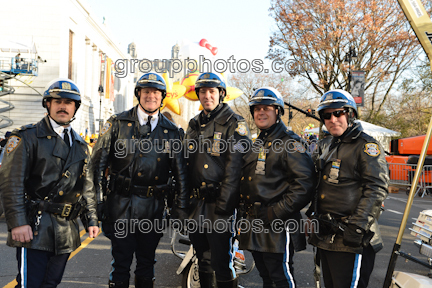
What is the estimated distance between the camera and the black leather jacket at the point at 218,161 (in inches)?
144

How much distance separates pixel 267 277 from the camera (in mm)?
3371

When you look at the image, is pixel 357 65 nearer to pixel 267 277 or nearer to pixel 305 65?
pixel 305 65

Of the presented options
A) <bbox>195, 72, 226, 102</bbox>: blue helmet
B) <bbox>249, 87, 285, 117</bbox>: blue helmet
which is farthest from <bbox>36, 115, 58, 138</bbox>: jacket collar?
<bbox>249, 87, 285, 117</bbox>: blue helmet

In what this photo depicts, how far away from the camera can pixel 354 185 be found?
301 cm

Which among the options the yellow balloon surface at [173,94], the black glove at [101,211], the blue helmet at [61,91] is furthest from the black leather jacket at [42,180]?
the yellow balloon surface at [173,94]

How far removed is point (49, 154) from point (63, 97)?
0.50 metres

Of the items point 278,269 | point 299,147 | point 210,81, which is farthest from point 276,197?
point 210,81

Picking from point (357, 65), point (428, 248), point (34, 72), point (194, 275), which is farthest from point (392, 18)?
point (34, 72)

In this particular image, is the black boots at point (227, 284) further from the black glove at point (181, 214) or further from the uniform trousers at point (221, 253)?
the black glove at point (181, 214)

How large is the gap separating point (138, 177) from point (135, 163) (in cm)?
15

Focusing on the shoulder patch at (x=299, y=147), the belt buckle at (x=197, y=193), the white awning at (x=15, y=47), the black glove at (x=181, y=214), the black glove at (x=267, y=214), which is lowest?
the black glove at (x=181, y=214)

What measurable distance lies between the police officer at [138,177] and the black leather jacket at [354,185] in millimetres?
1500

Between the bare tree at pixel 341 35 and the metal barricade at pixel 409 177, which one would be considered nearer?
the metal barricade at pixel 409 177

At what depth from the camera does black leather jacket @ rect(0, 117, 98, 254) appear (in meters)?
2.89
